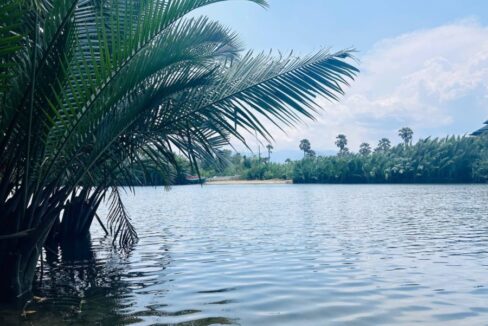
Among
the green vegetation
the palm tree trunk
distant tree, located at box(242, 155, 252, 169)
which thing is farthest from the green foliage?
the palm tree trunk

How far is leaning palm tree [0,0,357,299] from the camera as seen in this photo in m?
5.06

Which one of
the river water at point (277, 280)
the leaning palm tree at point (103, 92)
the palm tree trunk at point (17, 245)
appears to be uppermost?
the leaning palm tree at point (103, 92)

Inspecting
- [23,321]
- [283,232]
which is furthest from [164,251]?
[23,321]

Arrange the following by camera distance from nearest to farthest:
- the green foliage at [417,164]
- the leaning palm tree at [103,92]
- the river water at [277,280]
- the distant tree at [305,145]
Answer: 1. the leaning palm tree at [103,92]
2. the river water at [277,280]
3. the green foliage at [417,164]
4. the distant tree at [305,145]

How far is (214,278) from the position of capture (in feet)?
25.5

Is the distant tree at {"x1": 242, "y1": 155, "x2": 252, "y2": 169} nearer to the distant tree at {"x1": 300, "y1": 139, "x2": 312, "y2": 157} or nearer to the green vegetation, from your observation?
the green vegetation

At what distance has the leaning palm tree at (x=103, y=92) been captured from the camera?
5.06m

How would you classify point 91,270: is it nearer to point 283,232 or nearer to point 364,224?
point 283,232

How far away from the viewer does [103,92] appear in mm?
5281

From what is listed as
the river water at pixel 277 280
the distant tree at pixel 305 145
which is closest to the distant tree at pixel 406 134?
the distant tree at pixel 305 145

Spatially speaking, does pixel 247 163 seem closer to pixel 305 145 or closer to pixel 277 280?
pixel 305 145

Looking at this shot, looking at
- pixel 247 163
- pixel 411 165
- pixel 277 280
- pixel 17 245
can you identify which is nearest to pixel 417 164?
pixel 411 165

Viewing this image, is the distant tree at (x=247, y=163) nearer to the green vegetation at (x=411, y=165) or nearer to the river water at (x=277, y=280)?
the green vegetation at (x=411, y=165)

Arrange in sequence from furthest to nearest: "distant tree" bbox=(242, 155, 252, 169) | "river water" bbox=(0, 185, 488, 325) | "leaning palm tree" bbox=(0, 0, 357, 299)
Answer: "distant tree" bbox=(242, 155, 252, 169)
"river water" bbox=(0, 185, 488, 325)
"leaning palm tree" bbox=(0, 0, 357, 299)
